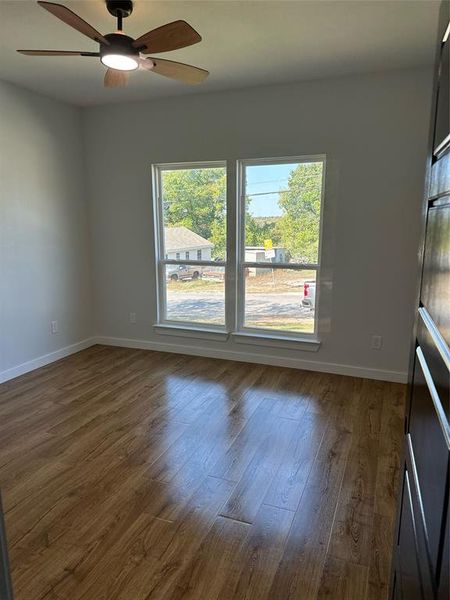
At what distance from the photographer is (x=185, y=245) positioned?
438 centimetres

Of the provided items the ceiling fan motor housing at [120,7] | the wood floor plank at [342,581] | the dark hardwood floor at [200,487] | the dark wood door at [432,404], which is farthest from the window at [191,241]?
the dark wood door at [432,404]

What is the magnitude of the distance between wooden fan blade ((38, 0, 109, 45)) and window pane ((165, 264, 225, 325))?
8.29ft

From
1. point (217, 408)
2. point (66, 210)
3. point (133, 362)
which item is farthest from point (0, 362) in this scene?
point (217, 408)

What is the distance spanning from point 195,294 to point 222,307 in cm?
36

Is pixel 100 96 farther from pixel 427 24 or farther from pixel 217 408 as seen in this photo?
pixel 217 408

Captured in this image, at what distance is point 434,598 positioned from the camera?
64 centimetres

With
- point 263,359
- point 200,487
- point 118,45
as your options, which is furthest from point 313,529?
point 118,45

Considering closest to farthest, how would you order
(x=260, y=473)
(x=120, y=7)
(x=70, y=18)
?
(x=70, y=18) → (x=120, y=7) → (x=260, y=473)

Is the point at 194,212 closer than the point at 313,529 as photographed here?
No

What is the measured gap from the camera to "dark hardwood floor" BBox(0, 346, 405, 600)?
1.67m

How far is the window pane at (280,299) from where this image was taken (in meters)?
3.96

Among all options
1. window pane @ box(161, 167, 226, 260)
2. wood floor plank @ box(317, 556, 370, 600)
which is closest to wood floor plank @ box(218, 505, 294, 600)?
wood floor plank @ box(317, 556, 370, 600)

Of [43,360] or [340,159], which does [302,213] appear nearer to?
[340,159]

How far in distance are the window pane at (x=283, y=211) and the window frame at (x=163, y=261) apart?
41 cm
